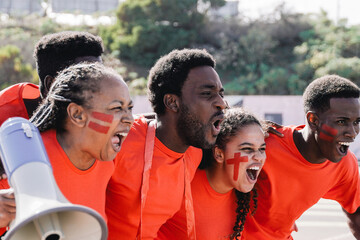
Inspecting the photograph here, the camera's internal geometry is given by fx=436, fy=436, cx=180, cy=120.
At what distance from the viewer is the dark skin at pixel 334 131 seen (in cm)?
361

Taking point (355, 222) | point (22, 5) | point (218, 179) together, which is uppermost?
point (218, 179)

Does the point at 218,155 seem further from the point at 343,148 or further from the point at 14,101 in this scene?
the point at 14,101

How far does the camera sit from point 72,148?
2.35 m

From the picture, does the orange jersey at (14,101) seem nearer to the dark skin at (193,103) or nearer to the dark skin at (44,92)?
the dark skin at (44,92)

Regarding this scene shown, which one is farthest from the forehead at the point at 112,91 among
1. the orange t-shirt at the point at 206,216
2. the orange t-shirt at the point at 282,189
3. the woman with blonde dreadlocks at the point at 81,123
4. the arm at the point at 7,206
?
the orange t-shirt at the point at 282,189

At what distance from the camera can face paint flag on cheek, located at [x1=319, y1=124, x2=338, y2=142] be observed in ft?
11.8

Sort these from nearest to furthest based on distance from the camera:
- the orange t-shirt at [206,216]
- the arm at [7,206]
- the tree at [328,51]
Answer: the arm at [7,206], the orange t-shirt at [206,216], the tree at [328,51]

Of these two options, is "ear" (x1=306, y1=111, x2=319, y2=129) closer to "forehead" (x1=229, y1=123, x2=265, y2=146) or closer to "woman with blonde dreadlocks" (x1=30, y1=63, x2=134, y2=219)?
"forehead" (x1=229, y1=123, x2=265, y2=146)

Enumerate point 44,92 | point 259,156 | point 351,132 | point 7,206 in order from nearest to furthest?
1. point 7,206
2. point 44,92
3. point 259,156
4. point 351,132

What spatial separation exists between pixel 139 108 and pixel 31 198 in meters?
13.2

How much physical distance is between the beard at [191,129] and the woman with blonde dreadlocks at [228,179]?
0.40 m

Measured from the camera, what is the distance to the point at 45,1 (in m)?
34.7

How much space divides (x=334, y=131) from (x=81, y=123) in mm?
2224

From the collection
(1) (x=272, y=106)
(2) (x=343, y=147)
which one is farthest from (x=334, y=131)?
(1) (x=272, y=106)
